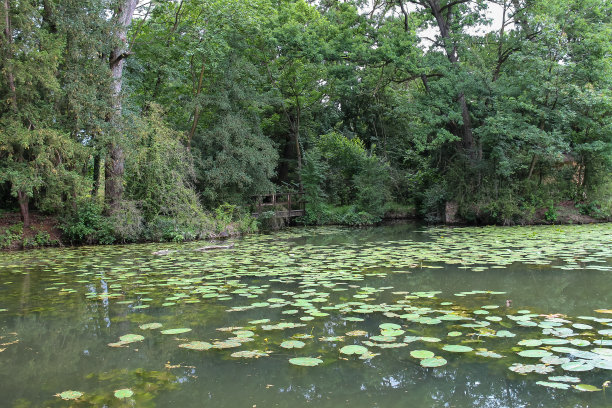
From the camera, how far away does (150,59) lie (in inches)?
607

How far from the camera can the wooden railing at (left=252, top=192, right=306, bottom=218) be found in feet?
54.7

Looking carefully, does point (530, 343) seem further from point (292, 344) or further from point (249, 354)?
point (249, 354)

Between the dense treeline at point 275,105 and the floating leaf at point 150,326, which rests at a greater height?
the dense treeline at point 275,105

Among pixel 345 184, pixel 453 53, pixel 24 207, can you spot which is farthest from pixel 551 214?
pixel 24 207

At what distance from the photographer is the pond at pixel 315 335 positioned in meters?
2.50

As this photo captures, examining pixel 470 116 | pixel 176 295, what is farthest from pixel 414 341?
pixel 470 116

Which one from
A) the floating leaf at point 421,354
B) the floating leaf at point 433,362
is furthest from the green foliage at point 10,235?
the floating leaf at point 433,362

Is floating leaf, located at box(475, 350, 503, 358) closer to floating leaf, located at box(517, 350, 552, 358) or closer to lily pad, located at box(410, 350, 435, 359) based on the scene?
floating leaf, located at box(517, 350, 552, 358)

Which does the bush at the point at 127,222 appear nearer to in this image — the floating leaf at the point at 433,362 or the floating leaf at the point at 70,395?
the floating leaf at the point at 70,395

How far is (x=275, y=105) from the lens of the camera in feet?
68.3

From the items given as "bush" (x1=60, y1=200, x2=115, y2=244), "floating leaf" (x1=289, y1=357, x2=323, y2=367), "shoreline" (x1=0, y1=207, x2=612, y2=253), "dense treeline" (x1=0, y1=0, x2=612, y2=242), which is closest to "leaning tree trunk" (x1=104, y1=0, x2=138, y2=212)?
"dense treeline" (x1=0, y1=0, x2=612, y2=242)

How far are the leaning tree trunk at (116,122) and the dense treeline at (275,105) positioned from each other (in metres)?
0.04

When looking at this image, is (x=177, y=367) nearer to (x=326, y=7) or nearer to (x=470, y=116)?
(x=470, y=116)

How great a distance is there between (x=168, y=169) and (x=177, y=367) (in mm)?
9804
